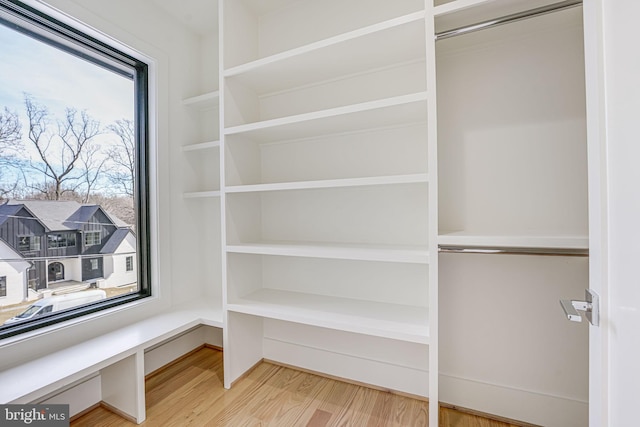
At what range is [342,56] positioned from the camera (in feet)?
5.06

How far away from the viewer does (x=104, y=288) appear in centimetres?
180

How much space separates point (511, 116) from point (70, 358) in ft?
8.30

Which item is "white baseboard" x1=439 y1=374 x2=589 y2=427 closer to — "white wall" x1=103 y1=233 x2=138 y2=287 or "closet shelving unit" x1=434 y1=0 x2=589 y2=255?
"closet shelving unit" x1=434 y1=0 x2=589 y2=255

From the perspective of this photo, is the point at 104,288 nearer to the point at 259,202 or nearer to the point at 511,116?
the point at 259,202

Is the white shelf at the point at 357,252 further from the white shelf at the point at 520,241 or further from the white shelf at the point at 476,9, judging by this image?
the white shelf at the point at 476,9

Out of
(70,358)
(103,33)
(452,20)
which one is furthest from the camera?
(103,33)

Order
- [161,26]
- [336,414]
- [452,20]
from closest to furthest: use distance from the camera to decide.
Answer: [452,20] < [336,414] < [161,26]

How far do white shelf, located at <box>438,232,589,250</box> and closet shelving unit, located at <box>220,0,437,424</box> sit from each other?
0.75 feet

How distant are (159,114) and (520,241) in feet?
7.57

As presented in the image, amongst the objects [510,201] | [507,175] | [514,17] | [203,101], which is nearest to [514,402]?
[510,201]

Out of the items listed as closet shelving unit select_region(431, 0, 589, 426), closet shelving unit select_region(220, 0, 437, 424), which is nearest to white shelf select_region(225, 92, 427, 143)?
closet shelving unit select_region(220, 0, 437, 424)

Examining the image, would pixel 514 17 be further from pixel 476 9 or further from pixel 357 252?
pixel 357 252

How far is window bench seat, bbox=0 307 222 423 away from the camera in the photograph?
3.89 ft

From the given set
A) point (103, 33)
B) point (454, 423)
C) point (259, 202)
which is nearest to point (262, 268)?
point (259, 202)
